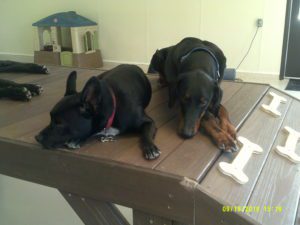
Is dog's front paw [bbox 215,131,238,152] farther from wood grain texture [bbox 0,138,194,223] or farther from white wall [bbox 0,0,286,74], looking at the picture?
white wall [bbox 0,0,286,74]

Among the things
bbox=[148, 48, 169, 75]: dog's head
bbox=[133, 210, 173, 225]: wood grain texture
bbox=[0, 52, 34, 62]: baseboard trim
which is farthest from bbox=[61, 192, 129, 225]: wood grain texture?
bbox=[0, 52, 34, 62]: baseboard trim

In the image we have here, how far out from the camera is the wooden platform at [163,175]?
42.3 inches

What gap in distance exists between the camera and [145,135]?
4.42 feet

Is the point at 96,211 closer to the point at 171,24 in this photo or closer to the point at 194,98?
the point at 194,98

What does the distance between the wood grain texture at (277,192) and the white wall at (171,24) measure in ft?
9.09

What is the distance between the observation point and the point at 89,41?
16.0 ft

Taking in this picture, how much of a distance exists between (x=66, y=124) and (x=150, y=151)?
0.33 m

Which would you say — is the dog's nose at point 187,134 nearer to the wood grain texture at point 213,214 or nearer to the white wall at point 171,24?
the wood grain texture at point 213,214

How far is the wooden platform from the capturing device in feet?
3.53

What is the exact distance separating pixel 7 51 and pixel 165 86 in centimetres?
463

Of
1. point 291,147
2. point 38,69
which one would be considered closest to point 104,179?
point 291,147

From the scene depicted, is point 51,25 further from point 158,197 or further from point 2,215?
point 158,197

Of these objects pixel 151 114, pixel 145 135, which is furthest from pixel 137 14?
pixel 145 135

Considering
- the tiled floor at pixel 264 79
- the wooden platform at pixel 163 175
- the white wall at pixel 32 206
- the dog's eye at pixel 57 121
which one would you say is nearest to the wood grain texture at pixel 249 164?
the wooden platform at pixel 163 175
